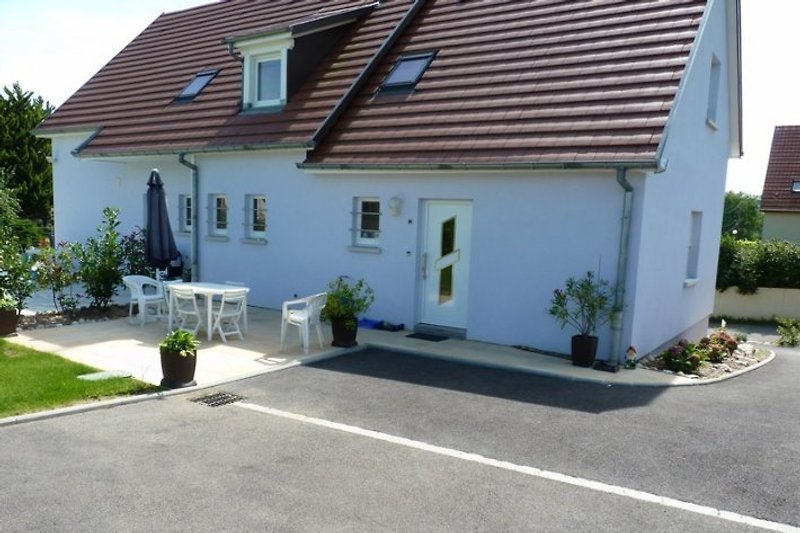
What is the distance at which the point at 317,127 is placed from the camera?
12.5 meters

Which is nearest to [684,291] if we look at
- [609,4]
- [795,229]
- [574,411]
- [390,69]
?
[609,4]

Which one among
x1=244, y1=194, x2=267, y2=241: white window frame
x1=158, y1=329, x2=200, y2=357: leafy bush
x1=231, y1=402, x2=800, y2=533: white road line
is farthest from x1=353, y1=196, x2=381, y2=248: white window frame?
x1=231, y1=402, x2=800, y2=533: white road line

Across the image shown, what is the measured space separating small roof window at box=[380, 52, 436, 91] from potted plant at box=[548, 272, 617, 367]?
5.55 meters

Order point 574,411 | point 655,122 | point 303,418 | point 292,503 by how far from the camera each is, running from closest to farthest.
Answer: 1. point 292,503
2. point 303,418
3. point 574,411
4. point 655,122

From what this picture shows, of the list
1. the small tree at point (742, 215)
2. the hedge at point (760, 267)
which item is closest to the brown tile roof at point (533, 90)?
the hedge at point (760, 267)

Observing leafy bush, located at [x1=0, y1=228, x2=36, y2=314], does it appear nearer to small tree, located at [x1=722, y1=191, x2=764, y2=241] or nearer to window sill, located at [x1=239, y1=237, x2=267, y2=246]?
window sill, located at [x1=239, y1=237, x2=267, y2=246]

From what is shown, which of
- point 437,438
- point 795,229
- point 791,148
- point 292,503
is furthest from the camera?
point 791,148

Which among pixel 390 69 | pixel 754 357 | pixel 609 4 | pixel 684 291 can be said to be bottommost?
pixel 754 357

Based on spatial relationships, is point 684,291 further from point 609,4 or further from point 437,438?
point 437,438

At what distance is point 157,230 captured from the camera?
1242 centimetres

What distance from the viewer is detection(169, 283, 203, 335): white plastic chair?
1034cm

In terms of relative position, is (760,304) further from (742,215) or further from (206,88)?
(742,215)

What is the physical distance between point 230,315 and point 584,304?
5723 millimetres

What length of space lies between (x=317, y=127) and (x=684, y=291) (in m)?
8.20
